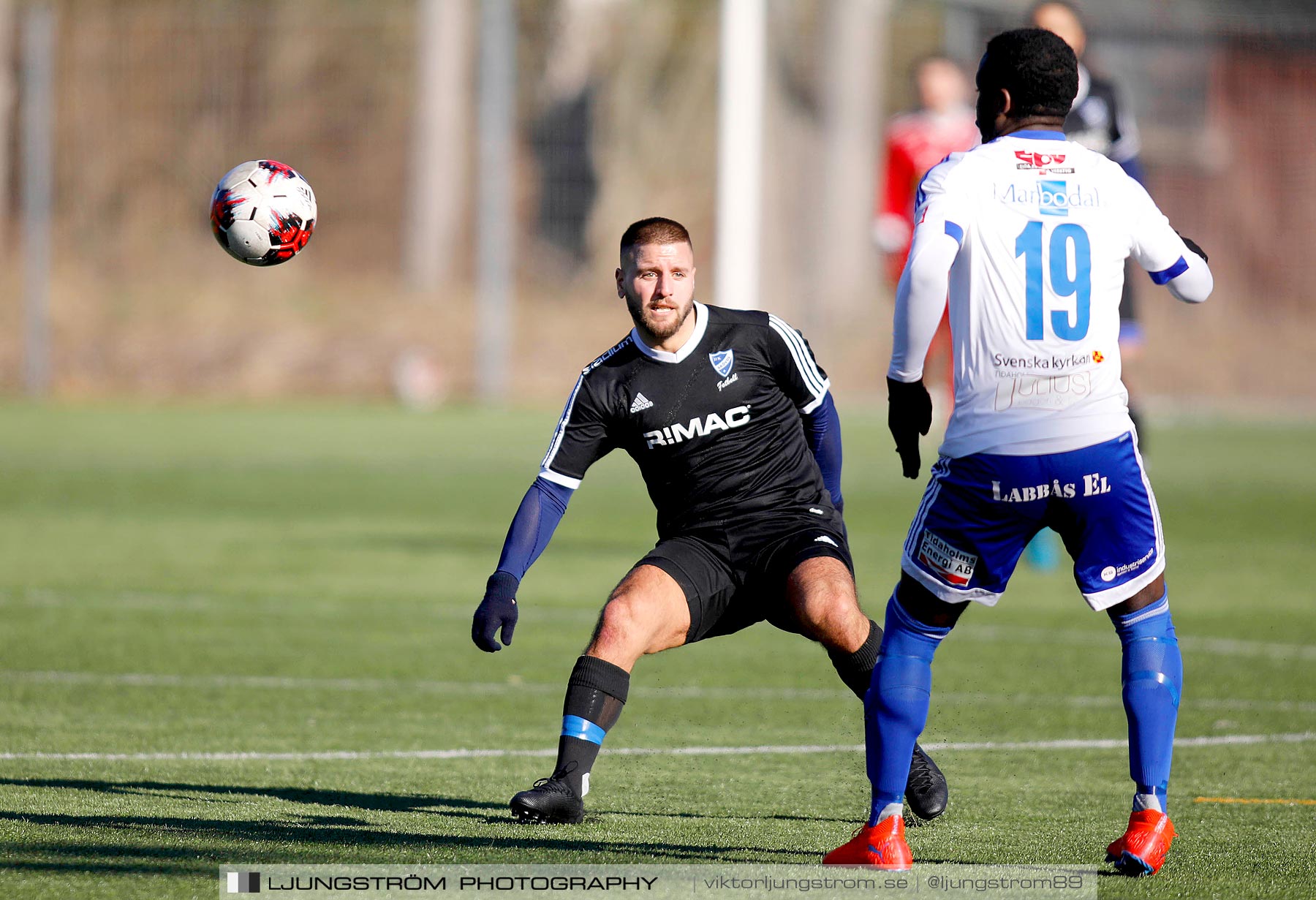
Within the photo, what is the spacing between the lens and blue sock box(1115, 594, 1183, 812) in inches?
185

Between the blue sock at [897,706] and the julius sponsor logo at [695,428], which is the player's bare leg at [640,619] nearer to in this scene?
the julius sponsor logo at [695,428]

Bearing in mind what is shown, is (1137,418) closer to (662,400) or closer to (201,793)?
(662,400)

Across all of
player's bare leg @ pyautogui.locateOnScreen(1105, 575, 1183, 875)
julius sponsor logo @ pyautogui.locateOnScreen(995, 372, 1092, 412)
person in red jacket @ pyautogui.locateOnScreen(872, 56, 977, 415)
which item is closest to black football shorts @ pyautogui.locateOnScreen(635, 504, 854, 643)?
player's bare leg @ pyautogui.locateOnScreen(1105, 575, 1183, 875)

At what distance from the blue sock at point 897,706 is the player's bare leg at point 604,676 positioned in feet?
2.75

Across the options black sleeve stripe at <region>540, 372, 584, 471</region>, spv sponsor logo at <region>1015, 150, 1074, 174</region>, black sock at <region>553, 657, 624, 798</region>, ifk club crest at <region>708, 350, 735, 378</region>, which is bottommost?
black sock at <region>553, 657, 624, 798</region>

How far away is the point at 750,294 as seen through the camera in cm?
1495

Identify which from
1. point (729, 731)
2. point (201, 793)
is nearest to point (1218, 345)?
point (729, 731)

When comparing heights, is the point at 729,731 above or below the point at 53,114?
below

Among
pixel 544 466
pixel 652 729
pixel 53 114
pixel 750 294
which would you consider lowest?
pixel 652 729

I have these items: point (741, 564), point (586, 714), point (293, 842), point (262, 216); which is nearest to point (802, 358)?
point (741, 564)

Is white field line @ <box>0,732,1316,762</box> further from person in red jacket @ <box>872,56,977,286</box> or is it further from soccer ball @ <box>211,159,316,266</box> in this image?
person in red jacket @ <box>872,56,977,286</box>

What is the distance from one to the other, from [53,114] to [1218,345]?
1657 cm

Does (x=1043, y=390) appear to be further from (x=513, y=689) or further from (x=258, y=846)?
(x=513, y=689)

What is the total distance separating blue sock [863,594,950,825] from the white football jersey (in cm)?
47
